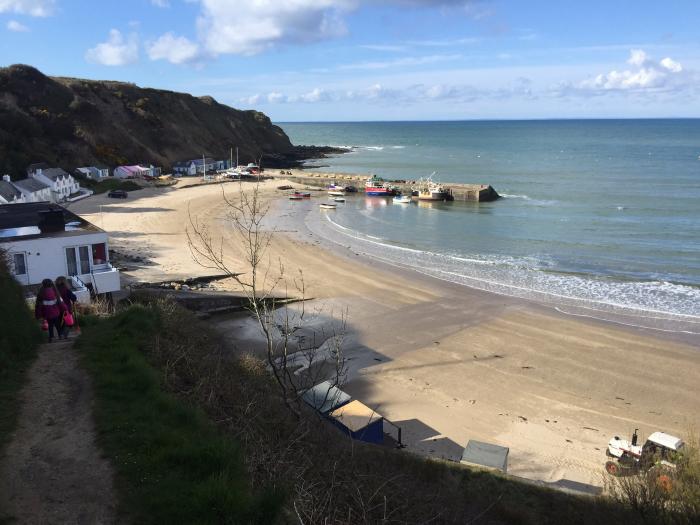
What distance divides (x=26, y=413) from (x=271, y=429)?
3.57 meters

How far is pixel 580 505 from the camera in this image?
10.0 m

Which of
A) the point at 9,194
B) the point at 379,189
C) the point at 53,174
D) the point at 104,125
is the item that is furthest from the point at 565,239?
the point at 104,125

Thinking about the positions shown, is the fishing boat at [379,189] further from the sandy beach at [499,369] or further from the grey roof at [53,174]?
the sandy beach at [499,369]

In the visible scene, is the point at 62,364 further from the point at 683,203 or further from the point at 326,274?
the point at 683,203

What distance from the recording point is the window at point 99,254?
18.8 metres

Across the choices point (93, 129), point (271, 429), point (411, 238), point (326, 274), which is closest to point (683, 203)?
point (411, 238)

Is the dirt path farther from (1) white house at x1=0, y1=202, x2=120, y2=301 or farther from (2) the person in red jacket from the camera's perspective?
(1) white house at x1=0, y1=202, x2=120, y2=301

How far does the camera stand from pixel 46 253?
58.3 feet

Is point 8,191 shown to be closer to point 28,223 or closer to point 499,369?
point 28,223

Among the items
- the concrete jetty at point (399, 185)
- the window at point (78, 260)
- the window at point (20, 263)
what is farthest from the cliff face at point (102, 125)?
the window at point (20, 263)

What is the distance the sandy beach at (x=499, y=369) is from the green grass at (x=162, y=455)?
24.2 ft

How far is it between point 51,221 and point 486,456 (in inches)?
596

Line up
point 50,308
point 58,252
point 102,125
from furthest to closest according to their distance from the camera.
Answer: point 102,125
point 58,252
point 50,308

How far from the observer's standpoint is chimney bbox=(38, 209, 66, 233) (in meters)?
18.5
